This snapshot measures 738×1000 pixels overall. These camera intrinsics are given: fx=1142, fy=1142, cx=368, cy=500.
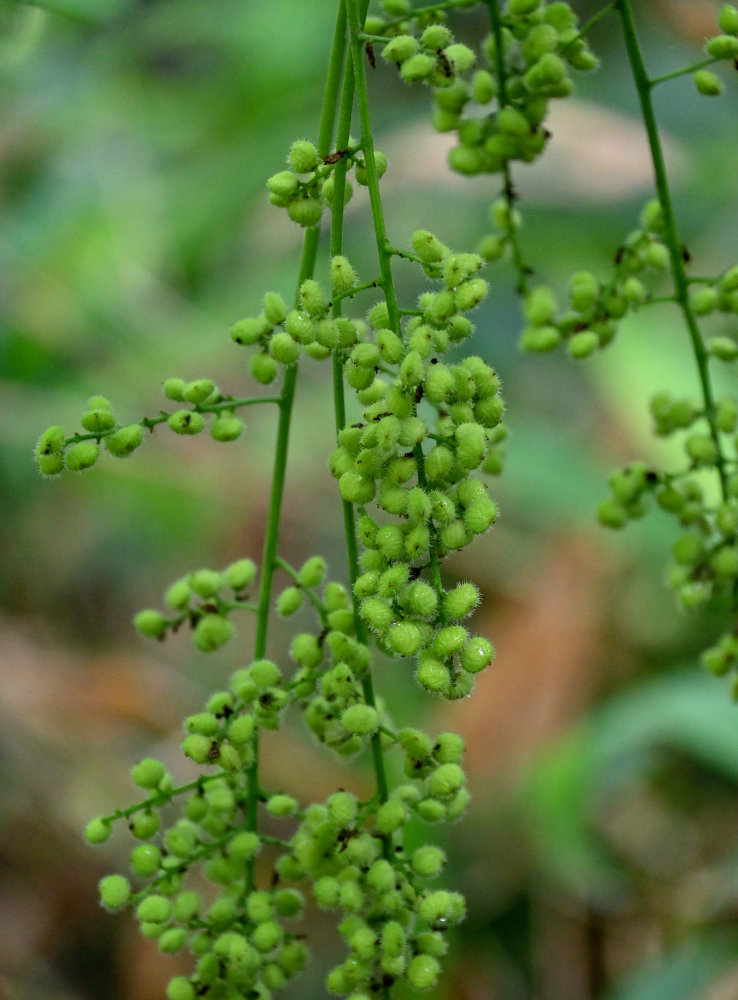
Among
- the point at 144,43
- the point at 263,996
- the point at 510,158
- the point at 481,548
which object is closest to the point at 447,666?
the point at 263,996

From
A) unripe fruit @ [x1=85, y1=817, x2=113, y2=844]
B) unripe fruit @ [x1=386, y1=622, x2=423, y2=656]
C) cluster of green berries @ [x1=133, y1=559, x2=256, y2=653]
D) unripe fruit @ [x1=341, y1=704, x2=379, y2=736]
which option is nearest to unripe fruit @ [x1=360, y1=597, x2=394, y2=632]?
unripe fruit @ [x1=386, y1=622, x2=423, y2=656]

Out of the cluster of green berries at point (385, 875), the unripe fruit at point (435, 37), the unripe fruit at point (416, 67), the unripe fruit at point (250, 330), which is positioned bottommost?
the cluster of green berries at point (385, 875)

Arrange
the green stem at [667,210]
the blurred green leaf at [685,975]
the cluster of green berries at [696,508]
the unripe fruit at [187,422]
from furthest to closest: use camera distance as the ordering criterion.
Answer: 1. the blurred green leaf at [685,975]
2. the cluster of green berries at [696,508]
3. the green stem at [667,210]
4. the unripe fruit at [187,422]

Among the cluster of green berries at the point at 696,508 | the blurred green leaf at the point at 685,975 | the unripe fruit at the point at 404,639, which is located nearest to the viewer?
the unripe fruit at the point at 404,639

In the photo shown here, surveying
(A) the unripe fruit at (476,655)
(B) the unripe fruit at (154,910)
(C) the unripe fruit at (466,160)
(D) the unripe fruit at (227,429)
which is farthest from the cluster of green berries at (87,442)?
(C) the unripe fruit at (466,160)

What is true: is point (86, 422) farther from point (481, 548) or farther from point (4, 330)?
point (481, 548)

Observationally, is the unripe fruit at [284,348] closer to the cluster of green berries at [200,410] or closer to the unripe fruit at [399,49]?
the cluster of green berries at [200,410]

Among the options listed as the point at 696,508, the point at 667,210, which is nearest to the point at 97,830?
the point at 696,508
